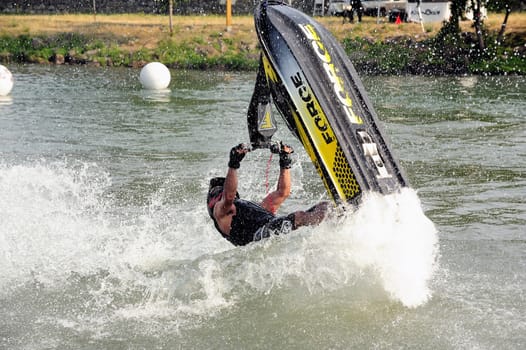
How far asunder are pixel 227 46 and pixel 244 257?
24.4 m

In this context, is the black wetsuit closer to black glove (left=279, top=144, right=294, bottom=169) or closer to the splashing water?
the splashing water

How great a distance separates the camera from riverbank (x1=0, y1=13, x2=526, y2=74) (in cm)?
2802

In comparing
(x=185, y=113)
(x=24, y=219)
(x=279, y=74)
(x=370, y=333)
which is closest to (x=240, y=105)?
(x=185, y=113)

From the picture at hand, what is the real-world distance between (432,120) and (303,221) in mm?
10936

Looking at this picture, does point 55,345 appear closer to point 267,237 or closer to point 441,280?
point 267,237

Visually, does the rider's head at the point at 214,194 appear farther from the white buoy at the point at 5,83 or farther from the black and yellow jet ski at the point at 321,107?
the white buoy at the point at 5,83

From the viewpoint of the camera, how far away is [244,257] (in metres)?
6.85

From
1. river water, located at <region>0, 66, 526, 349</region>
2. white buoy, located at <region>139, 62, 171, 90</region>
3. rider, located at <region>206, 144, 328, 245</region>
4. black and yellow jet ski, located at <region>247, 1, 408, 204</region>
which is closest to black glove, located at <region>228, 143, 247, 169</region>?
rider, located at <region>206, 144, 328, 245</region>

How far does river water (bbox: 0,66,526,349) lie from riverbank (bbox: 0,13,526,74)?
14.4m

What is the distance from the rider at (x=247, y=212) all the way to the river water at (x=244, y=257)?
0.11m

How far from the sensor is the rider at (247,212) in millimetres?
6527

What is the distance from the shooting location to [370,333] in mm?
5887

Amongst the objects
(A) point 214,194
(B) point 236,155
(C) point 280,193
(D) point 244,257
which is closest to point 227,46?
(C) point 280,193

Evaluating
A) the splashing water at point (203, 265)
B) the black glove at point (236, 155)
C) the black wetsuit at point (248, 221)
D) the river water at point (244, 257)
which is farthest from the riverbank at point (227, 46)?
the black glove at point (236, 155)
